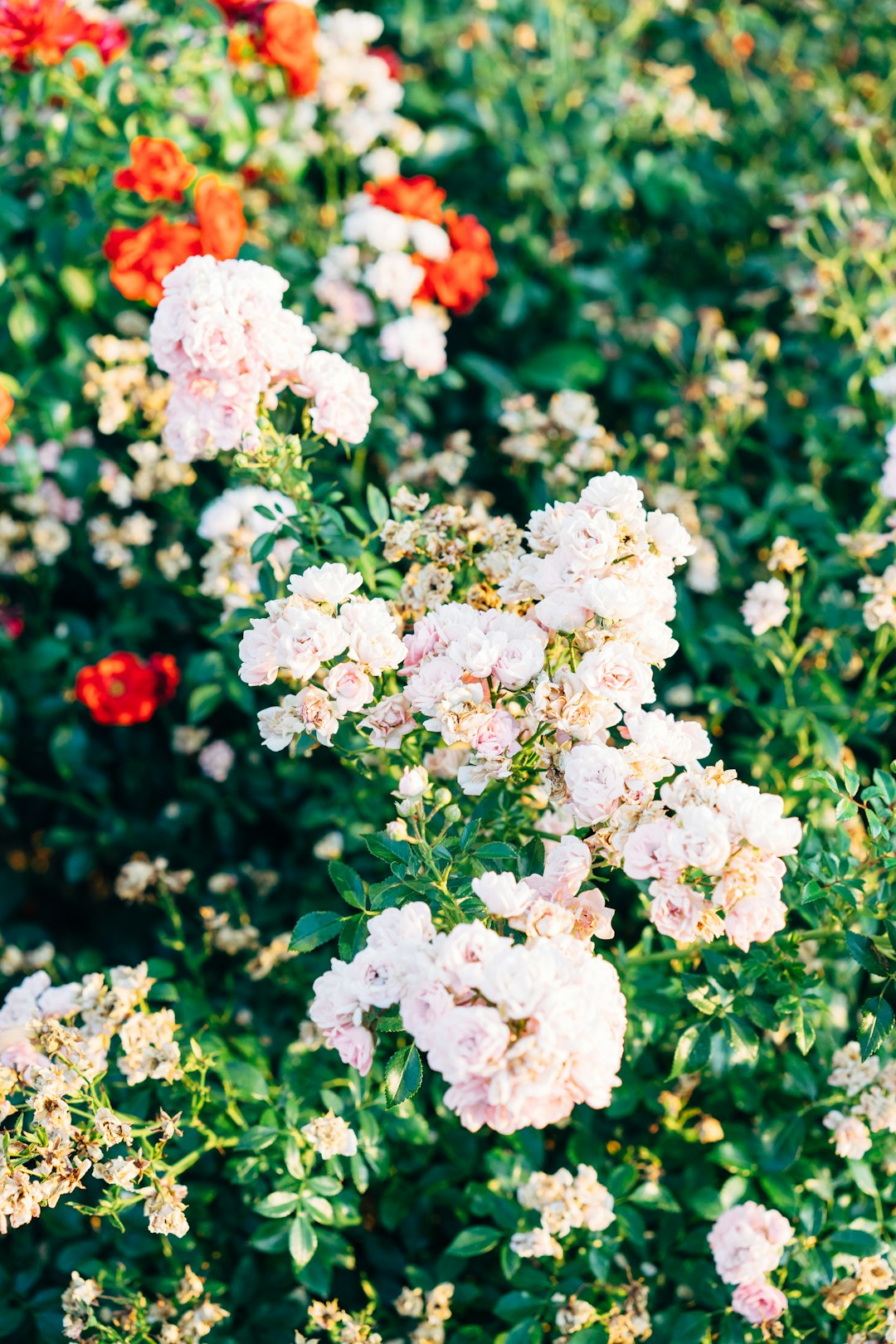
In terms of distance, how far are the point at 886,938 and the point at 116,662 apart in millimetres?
1751

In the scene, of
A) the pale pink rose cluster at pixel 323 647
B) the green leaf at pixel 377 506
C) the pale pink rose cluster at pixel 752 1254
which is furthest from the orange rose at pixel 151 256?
the pale pink rose cluster at pixel 752 1254

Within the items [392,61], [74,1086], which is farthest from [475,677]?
[392,61]

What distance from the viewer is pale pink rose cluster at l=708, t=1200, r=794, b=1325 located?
1.89 metres

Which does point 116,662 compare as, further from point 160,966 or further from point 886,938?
point 886,938

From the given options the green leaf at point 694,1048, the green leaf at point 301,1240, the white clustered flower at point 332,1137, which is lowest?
the green leaf at point 301,1240

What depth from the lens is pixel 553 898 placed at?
5.15ft

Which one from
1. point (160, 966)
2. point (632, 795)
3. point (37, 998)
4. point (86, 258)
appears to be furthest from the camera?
point (86, 258)

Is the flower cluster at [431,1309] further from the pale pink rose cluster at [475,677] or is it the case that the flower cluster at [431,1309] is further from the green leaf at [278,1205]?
the pale pink rose cluster at [475,677]

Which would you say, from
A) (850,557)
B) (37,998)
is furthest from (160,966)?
(850,557)

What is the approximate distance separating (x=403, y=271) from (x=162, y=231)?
59 centimetres

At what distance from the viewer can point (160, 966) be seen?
6.93ft

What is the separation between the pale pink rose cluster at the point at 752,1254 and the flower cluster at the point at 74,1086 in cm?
96

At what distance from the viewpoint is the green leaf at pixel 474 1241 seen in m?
1.98

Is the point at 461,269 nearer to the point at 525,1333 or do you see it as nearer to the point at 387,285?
the point at 387,285
